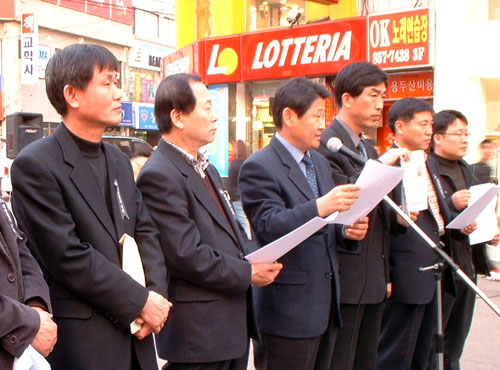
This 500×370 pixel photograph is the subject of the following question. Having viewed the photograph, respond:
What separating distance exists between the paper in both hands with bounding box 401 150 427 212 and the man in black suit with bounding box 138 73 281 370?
39.1 inches

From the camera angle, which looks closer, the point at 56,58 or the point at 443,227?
the point at 56,58

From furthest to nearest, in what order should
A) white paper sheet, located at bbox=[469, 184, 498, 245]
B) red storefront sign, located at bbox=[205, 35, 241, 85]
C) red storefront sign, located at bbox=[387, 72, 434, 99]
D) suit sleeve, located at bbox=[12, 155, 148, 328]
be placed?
1. red storefront sign, located at bbox=[205, 35, 241, 85]
2. red storefront sign, located at bbox=[387, 72, 434, 99]
3. white paper sheet, located at bbox=[469, 184, 498, 245]
4. suit sleeve, located at bbox=[12, 155, 148, 328]

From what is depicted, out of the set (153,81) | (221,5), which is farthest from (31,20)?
(221,5)

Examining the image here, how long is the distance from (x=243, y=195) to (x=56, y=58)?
120 centimetres

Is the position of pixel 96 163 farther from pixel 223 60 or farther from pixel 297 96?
pixel 223 60

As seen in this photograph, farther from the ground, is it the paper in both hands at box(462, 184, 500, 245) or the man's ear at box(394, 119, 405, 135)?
the man's ear at box(394, 119, 405, 135)

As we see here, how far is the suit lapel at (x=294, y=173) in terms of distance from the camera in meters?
3.22

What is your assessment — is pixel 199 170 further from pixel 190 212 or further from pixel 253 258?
pixel 253 258

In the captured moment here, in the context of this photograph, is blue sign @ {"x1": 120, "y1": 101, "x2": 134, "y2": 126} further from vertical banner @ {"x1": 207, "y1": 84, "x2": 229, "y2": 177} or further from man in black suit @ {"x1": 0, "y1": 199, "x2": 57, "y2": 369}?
man in black suit @ {"x1": 0, "y1": 199, "x2": 57, "y2": 369}

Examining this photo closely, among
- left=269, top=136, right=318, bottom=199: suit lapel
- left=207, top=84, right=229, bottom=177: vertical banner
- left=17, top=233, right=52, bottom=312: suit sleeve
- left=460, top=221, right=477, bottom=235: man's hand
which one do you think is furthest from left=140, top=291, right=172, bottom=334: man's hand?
left=207, top=84, right=229, bottom=177: vertical banner

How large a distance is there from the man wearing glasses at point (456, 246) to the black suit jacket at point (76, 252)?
256 cm

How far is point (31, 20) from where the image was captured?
2412cm

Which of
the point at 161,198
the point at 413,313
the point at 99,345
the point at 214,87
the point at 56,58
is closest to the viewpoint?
the point at 99,345

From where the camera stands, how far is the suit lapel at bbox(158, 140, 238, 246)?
9.26ft
